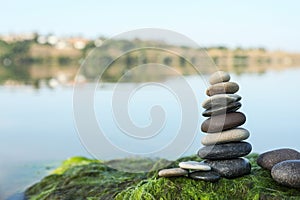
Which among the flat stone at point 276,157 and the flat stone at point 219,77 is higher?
the flat stone at point 219,77

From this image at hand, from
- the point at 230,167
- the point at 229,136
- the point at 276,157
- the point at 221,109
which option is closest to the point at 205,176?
the point at 230,167

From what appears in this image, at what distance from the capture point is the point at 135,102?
3.24 metres

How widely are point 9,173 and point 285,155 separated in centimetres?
306

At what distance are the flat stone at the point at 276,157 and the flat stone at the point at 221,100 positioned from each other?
46cm

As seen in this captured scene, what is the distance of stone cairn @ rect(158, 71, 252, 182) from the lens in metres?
2.80

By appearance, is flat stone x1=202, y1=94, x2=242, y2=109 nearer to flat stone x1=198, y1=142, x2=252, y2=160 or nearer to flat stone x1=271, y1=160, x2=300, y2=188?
flat stone x1=198, y1=142, x2=252, y2=160

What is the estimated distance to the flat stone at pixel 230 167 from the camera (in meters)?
2.80

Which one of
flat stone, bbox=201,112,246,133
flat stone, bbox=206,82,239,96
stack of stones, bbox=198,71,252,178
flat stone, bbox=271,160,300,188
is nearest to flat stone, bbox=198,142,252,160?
stack of stones, bbox=198,71,252,178

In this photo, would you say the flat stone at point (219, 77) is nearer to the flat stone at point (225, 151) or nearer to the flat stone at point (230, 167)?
the flat stone at point (225, 151)

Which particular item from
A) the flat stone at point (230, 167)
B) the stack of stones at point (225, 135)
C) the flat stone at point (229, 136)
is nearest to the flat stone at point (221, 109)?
the stack of stones at point (225, 135)

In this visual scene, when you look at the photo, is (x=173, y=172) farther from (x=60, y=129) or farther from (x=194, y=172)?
(x=60, y=129)

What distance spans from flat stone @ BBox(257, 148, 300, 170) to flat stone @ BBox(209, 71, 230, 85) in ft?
1.92

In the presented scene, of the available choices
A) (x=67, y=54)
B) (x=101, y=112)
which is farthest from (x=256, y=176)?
(x=67, y=54)

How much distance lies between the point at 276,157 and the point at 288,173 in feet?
0.91
